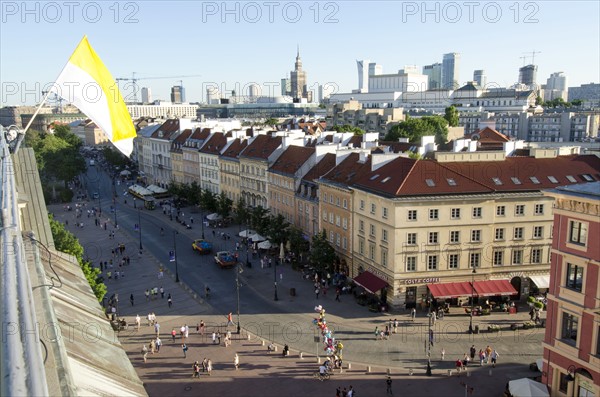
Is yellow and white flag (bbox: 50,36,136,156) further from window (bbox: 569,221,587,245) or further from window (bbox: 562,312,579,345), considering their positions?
window (bbox: 562,312,579,345)

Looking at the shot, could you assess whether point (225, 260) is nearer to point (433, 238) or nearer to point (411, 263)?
point (411, 263)

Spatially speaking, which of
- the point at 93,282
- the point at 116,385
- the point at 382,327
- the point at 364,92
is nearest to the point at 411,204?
the point at 382,327

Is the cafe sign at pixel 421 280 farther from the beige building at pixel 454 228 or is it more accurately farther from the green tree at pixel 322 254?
the green tree at pixel 322 254

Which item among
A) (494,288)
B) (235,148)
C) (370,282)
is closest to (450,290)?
(494,288)

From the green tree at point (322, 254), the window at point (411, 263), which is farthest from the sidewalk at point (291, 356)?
the window at point (411, 263)

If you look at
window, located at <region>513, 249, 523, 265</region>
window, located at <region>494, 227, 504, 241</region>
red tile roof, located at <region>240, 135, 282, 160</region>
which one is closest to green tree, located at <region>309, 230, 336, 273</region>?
window, located at <region>494, 227, 504, 241</region>

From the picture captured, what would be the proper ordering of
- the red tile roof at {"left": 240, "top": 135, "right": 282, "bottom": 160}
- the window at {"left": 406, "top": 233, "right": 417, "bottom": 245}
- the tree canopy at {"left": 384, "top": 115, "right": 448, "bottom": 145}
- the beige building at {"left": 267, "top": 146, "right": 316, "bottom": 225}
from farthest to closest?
the tree canopy at {"left": 384, "top": 115, "right": 448, "bottom": 145} → the red tile roof at {"left": 240, "top": 135, "right": 282, "bottom": 160} → the beige building at {"left": 267, "top": 146, "right": 316, "bottom": 225} → the window at {"left": 406, "top": 233, "right": 417, "bottom": 245}
